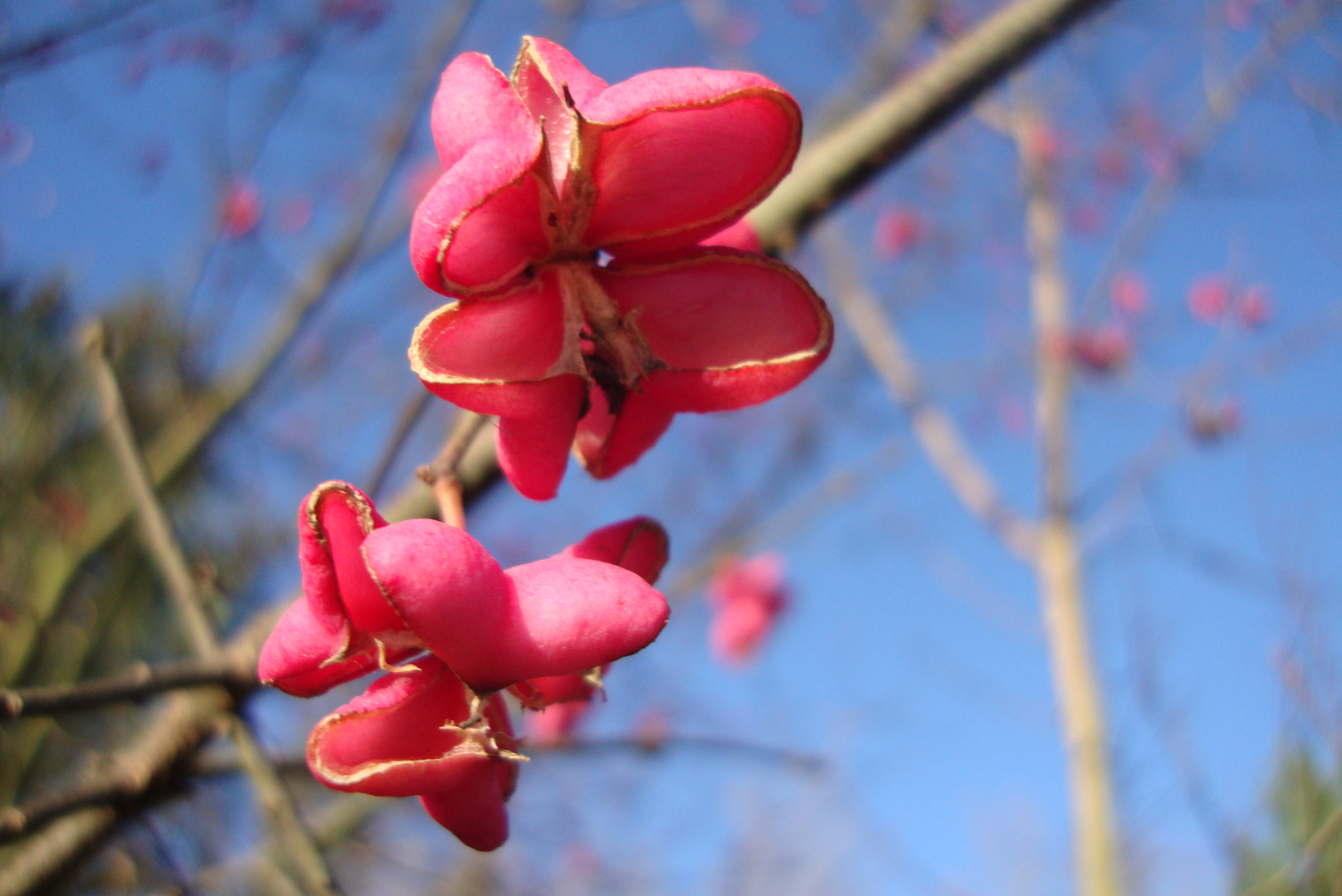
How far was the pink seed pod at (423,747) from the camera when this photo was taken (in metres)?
0.60

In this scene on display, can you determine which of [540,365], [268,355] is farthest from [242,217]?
[540,365]

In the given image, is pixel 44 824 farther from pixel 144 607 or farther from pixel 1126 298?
pixel 1126 298

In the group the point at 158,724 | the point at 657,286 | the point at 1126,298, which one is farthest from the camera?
the point at 1126,298

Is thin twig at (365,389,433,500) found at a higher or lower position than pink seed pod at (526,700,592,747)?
higher

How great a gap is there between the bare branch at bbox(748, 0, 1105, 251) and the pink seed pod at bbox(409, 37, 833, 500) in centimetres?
31

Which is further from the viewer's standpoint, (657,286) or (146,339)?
(146,339)

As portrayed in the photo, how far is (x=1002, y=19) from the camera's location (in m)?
0.98

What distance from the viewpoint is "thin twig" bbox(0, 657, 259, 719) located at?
796 millimetres

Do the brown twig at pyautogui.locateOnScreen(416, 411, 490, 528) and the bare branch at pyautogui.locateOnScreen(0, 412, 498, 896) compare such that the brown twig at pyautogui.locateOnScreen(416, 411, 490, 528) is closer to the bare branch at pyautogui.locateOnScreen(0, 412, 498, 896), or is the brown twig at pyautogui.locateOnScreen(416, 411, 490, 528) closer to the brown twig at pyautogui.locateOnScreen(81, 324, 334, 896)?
the bare branch at pyautogui.locateOnScreen(0, 412, 498, 896)

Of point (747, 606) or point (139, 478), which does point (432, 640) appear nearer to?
point (139, 478)

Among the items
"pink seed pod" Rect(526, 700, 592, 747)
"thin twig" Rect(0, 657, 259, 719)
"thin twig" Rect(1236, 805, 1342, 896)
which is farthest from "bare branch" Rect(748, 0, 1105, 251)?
"thin twig" Rect(1236, 805, 1342, 896)

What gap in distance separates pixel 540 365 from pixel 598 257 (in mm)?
118

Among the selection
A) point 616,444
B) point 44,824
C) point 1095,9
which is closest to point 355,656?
point 616,444

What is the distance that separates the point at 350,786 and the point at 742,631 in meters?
2.79
